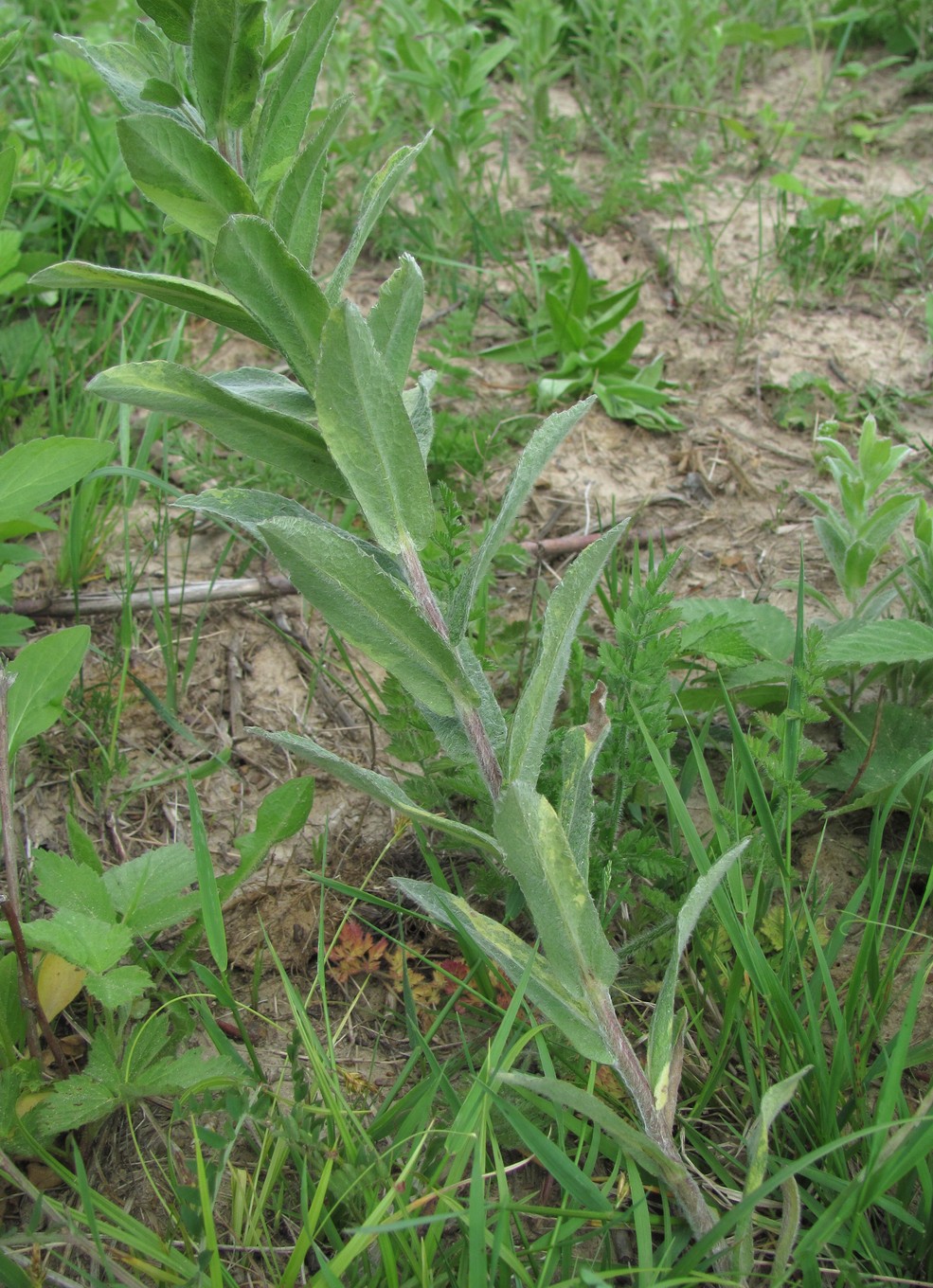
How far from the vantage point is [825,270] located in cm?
330

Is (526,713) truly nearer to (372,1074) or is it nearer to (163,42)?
Answer: (372,1074)

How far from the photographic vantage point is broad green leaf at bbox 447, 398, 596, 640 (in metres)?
1.37

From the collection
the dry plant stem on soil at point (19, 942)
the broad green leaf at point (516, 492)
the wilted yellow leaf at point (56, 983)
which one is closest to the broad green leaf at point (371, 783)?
the broad green leaf at point (516, 492)

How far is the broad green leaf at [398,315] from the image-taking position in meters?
1.42

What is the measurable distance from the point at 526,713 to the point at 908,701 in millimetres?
→ 1049

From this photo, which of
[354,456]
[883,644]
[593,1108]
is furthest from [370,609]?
[883,644]

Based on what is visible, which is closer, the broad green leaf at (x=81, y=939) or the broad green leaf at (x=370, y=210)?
the broad green leaf at (x=370, y=210)

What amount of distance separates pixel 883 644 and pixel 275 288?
1.15 metres

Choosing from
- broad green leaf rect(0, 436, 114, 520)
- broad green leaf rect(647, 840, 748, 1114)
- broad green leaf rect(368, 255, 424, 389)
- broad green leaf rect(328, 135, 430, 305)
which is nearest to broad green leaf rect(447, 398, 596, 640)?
broad green leaf rect(368, 255, 424, 389)

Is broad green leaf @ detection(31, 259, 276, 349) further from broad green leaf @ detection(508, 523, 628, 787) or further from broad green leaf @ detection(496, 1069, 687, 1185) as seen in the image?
broad green leaf @ detection(496, 1069, 687, 1185)

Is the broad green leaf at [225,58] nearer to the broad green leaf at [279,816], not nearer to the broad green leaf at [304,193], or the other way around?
the broad green leaf at [304,193]

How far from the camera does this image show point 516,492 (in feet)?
4.57

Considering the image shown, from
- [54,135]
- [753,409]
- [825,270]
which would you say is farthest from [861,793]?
[54,135]

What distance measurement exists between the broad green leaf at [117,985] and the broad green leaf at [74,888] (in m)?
0.14
